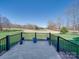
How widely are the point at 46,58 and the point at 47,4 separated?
1600 cm

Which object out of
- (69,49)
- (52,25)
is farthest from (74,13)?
(69,49)

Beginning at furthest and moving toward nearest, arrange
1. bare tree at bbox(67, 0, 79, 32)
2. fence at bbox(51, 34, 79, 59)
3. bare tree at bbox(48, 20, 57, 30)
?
bare tree at bbox(48, 20, 57, 30) → bare tree at bbox(67, 0, 79, 32) → fence at bbox(51, 34, 79, 59)

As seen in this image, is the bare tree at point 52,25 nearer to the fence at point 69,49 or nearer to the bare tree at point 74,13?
the bare tree at point 74,13

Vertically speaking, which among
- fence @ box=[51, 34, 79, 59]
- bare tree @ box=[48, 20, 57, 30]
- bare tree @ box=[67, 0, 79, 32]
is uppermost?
bare tree @ box=[67, 0, 79, 32]

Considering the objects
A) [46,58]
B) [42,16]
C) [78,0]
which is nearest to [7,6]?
[42,16]

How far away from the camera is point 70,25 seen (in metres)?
25.1

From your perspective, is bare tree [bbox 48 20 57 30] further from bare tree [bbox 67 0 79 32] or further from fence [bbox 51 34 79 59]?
fence [bbox 51 34 79 59]

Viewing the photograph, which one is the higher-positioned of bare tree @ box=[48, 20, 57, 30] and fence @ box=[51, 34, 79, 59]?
bare tree @ box=[48, 20, 57, 30]

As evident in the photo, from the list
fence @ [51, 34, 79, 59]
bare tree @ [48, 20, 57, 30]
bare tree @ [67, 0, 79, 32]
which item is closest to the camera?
fence @ [51, 34, 79, 59]

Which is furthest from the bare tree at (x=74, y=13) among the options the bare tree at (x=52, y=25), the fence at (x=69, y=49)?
the fence at (x=69, y=49)

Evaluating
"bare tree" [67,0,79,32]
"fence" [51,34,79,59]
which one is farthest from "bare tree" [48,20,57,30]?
"fence" [51,34,79,59]

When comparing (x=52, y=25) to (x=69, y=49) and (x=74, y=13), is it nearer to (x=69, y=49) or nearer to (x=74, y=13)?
(x=74, y=13)

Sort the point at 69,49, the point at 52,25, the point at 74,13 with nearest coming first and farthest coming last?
1. the point at 69,49
2. the point at 74,13
3. the point at 52,25

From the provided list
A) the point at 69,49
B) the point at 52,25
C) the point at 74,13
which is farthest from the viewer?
the point at 52,25
